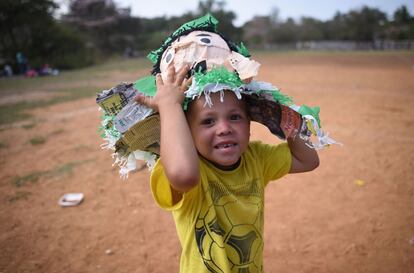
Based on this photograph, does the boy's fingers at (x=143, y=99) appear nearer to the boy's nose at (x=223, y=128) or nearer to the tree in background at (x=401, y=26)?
the boy's nose at (x=223, y=128)

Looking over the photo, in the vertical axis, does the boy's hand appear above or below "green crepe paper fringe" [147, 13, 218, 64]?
below

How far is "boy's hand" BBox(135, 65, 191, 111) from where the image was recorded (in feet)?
→ 4.31

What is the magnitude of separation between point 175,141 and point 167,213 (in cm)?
261

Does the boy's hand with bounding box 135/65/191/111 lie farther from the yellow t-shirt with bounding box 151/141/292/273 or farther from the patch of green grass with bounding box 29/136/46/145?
the patch of green grass with bounding box 29/136/46/145

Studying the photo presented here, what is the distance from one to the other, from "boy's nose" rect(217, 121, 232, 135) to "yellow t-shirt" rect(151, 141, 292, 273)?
0.70 feet

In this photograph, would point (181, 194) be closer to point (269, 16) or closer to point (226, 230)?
point (226, 230)

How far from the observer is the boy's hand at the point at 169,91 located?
131 centimetres

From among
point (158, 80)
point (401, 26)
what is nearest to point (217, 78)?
point (158, 80)

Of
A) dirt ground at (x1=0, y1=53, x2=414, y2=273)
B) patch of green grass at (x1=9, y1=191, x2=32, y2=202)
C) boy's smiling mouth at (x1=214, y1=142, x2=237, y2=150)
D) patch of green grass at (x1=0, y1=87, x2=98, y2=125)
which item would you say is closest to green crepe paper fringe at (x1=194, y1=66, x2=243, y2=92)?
boy's smiling mouth at (x1=214, y1=142, x2=237, y2=150)

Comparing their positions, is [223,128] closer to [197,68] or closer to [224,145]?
[224,145]

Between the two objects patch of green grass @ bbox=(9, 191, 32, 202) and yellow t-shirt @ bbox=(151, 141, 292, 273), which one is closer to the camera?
yellow t-shirt @ bbox=(151, 141, 292, 273)

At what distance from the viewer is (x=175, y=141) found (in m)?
1.25

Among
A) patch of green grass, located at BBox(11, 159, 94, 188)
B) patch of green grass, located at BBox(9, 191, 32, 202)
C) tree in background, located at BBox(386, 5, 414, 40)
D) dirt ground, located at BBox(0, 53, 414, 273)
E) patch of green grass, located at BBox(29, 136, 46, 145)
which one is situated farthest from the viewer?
tree in background, located at BBox(386, 5, 414, 40)

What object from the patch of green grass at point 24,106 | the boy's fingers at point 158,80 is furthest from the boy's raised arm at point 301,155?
the patch of green grass at point 24,106
